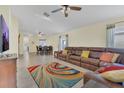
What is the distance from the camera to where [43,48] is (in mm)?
14156

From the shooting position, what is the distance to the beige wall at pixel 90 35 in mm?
6720

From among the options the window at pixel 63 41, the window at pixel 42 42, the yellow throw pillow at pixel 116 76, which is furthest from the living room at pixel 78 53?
the window at pixel 42 42

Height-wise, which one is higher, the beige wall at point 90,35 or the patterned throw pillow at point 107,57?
the beige wall at point 90,35

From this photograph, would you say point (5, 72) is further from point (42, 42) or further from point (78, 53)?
point (42, 42)

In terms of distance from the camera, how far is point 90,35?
7723 mm

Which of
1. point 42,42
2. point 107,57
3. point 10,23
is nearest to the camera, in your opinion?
point 10,23

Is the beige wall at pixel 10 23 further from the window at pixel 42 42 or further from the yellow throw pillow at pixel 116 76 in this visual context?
the window at pixel 42 42

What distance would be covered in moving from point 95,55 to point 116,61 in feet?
5.10

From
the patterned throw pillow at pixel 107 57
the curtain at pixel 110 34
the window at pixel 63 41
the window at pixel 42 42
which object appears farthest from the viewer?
the window at pixel 42 42

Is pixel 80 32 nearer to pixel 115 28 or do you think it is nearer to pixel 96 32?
pixel 96 32

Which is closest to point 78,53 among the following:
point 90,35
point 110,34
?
point 90,35

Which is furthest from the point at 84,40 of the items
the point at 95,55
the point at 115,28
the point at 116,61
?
the point at 116,61

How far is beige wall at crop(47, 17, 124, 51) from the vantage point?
265 inches

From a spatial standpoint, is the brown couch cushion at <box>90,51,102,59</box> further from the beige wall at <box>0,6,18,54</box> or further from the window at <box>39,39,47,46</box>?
the window at <box>39,39,47,46</box>
